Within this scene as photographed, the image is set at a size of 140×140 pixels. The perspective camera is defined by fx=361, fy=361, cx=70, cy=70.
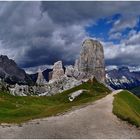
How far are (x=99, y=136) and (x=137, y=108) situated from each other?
183 feet

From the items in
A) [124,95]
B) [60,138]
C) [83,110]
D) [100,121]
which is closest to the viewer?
[60,138]

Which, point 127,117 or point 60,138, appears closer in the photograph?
point 60,138

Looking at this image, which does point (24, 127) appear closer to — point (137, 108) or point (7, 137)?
point (7, 137)

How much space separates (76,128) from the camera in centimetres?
6153

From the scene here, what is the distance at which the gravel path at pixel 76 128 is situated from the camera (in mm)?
56156

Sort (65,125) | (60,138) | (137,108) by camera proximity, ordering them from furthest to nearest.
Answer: (137,108), (65,125), (60,138)

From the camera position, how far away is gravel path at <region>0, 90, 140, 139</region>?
184ft

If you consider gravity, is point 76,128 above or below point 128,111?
below

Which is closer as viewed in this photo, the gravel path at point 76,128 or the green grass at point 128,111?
the gravel path at point 76,128

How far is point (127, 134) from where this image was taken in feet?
196

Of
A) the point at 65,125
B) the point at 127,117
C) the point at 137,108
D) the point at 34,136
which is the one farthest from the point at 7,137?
the point at 137,108

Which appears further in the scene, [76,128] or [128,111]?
[128,111]

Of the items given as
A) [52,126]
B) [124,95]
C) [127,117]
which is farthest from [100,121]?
[124,95]

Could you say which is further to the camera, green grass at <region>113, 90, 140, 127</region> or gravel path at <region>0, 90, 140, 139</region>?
green grass at <region>113, 90, 140, 127</region>
